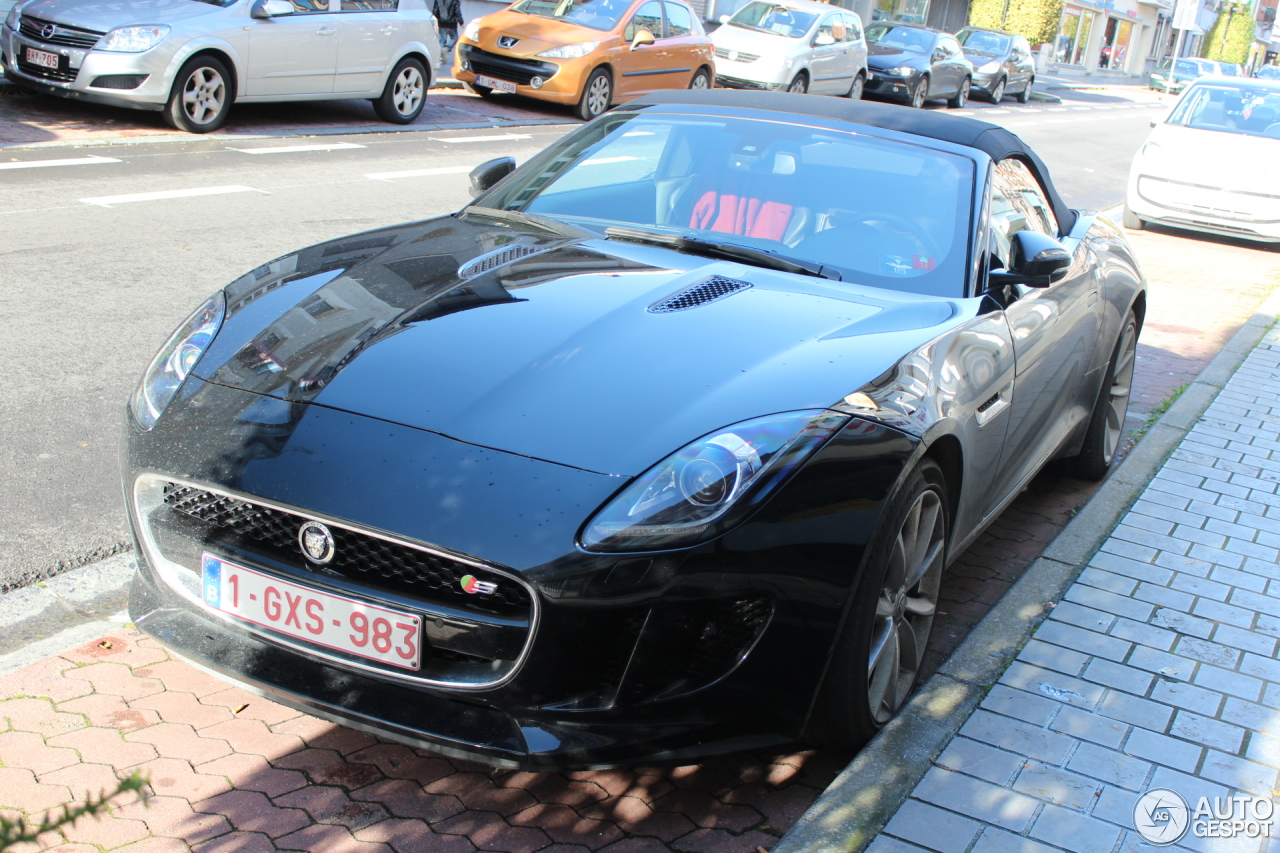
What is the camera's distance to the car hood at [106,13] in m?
10.9

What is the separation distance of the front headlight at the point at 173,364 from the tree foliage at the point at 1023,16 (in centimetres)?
4553

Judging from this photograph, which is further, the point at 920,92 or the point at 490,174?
the point at 920,92

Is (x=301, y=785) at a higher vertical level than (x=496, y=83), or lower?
lower

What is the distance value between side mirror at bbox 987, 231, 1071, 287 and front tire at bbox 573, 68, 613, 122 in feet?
43.7

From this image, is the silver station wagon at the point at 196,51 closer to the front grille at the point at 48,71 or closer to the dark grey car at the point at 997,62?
the front grille at the point at 48,71

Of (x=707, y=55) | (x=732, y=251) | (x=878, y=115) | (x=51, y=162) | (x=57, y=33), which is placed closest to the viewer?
(x=732, y=251)

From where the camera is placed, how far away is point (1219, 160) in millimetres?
12375

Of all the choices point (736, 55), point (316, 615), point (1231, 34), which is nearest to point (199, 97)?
point (316, 615)

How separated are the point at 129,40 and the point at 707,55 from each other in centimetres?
963

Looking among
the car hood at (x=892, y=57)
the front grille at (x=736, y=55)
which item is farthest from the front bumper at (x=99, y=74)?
the car hood at (x=892, y=57)

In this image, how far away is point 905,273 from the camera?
3625mm

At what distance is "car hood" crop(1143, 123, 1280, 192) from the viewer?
1216 centimetres

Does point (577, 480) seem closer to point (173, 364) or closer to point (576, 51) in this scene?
point (173, 364)

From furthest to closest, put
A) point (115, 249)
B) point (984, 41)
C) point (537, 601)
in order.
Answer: point (984, 41) → point (115, 249) → point (537, 601)
